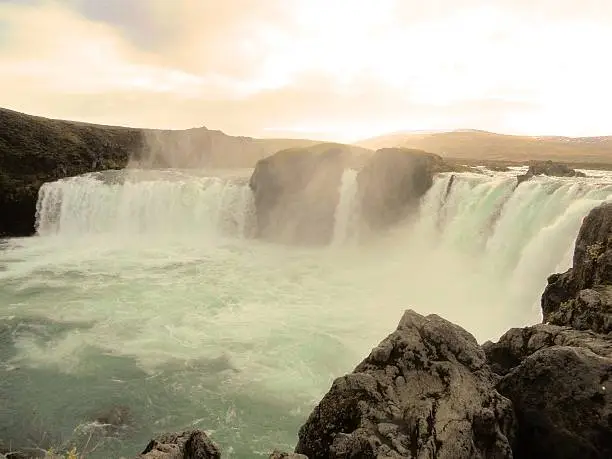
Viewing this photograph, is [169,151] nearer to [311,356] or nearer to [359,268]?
[359,268]

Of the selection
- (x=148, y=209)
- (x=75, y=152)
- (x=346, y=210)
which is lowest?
(x=148, y=209)

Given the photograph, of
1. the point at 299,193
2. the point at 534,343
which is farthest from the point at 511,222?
the point at 299,193

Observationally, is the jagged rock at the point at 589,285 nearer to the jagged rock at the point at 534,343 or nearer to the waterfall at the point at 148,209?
the jagged rock at the point at 534,343

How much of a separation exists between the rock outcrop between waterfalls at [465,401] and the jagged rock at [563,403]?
0.5 inches

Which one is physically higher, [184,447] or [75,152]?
[75,152]

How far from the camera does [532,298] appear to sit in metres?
18.5

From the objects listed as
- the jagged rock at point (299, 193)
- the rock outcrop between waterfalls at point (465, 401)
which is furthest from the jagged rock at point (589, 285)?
the jagged rock at point (299, 193)

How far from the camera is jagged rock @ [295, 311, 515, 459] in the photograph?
19.2 ft

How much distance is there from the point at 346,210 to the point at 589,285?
81.5ft

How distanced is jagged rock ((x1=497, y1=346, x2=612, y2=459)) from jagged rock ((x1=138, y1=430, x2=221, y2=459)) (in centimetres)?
424

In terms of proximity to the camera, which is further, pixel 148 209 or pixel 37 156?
pixel 37 156

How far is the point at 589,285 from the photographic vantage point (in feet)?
34.5

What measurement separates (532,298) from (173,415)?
547 inches

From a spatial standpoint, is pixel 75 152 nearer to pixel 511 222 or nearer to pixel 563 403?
pixel 511 222
